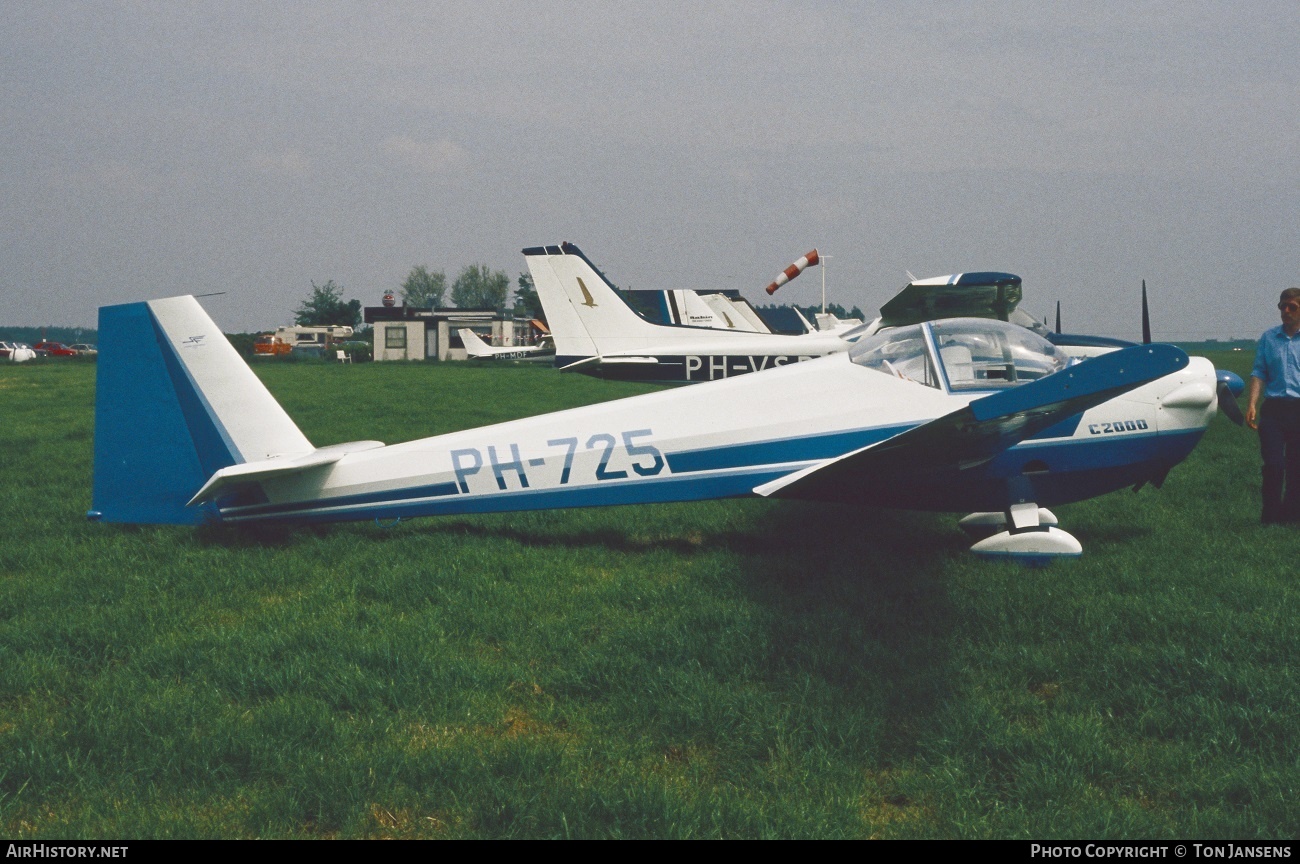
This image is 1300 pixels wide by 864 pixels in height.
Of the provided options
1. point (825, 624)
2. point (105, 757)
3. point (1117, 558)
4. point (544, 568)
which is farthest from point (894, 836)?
point (1117, 558)

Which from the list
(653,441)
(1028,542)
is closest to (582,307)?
(653,441)

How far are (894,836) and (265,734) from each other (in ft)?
7.80

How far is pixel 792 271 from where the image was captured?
33812 millimetres

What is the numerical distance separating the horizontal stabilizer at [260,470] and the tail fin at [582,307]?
37.4 feet

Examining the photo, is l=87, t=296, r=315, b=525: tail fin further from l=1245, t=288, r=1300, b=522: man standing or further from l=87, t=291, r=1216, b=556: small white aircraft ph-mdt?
l=1245, t=288, r=1300, b=522: man standing

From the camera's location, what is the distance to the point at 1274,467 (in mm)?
6973

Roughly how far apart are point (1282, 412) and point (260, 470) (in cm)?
770

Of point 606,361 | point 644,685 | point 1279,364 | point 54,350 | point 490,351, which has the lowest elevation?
point 644,685

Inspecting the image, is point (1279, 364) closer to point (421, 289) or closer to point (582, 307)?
point (582, 307)

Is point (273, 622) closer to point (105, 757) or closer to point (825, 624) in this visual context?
point (105, 757)

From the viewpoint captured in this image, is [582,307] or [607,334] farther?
[582,307]

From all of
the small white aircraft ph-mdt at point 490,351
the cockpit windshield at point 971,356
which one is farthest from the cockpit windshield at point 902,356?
the small white aircraft ph-mdt at point 490,351

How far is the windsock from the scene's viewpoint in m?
33.0

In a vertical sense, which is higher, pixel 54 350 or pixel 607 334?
pixel 54 350
